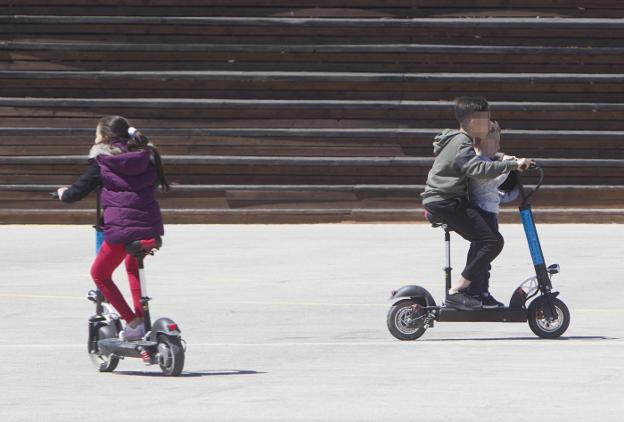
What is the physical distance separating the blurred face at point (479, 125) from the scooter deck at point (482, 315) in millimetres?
1104

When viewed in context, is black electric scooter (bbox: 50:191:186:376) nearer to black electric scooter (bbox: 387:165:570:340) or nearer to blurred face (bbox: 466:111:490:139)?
black electric scooter (bbox: 387:165:570:340)

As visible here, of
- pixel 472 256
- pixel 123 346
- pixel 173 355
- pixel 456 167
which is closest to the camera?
pixel 173 355

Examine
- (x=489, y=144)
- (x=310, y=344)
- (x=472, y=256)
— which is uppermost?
(x=489, y=144)

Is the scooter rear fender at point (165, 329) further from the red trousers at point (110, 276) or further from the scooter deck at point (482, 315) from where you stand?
the scooter deck at point (482, 315)

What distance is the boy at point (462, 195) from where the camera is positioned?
10.1 meters

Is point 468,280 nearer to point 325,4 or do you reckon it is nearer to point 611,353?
point 611,353

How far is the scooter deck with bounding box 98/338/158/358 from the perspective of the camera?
860cm

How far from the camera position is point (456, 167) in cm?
1005

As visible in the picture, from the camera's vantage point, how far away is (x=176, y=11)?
71.3ft

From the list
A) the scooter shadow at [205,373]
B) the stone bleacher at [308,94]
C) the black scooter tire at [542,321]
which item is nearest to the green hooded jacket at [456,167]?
the black scooter tire at [542,321]

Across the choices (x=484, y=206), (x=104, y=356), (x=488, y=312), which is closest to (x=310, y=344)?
(x=488, y=312)

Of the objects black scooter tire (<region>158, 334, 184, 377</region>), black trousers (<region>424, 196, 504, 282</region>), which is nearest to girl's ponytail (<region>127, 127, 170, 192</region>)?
black scooter tire (<region>158, 334, 184, 377</region>)

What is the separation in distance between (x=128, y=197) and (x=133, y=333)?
0.73 meters

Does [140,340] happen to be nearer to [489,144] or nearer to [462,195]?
[462,195]
